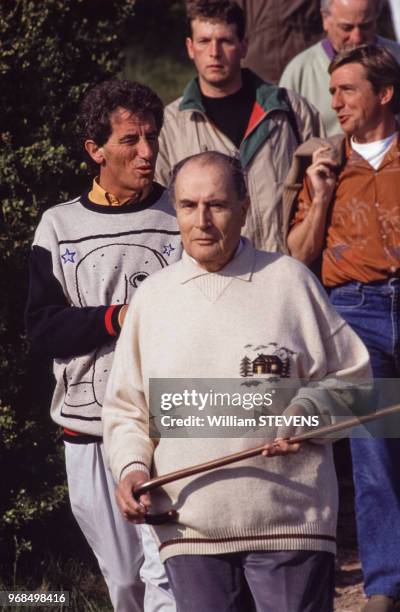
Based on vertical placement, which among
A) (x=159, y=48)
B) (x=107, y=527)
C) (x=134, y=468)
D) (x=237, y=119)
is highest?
(x=159, y=48)

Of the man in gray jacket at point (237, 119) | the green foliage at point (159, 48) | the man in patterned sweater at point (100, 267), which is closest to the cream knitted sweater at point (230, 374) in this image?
the man in patterned sweater at point (100, 267)

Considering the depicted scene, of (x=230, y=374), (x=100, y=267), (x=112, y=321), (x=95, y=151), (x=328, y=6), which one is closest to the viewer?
(x=230, y=374)

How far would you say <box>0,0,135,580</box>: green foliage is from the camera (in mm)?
5523

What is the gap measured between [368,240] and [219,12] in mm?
1373

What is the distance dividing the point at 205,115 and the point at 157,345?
2418 mm

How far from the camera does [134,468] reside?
3531 millimetres

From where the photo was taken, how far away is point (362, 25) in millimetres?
6258

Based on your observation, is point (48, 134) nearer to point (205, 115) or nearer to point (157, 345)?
point (205, 115)

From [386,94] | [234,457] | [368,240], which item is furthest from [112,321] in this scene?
[386,94]

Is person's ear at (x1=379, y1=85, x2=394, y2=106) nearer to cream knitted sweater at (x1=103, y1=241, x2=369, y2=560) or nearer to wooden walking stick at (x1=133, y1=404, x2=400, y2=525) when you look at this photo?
cream knitted sweater at (x1=103, y1=241, x2=369, y2=560)

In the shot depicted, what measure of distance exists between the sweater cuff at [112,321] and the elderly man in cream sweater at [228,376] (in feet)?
1.48

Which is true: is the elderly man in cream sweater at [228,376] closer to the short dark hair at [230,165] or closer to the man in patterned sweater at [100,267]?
the short dark hair at [230,165]

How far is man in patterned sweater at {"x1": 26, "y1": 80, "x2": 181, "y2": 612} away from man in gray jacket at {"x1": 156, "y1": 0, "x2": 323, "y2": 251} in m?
1.26

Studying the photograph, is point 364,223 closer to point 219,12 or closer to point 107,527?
point 219,12
